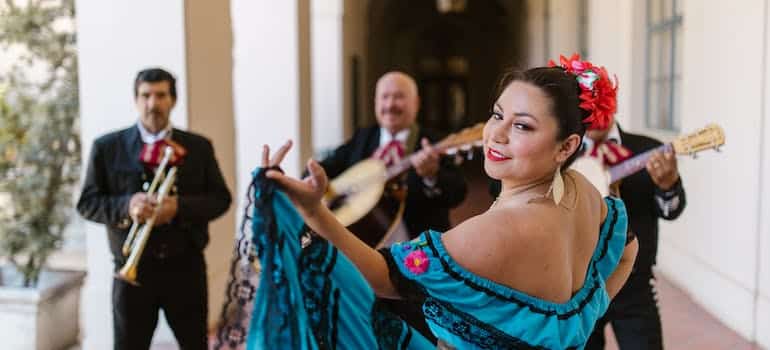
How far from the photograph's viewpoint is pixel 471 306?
1.63 meters

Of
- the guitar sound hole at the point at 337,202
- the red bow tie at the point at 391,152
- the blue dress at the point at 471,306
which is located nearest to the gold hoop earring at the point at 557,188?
the blue dress at the point at 471,306

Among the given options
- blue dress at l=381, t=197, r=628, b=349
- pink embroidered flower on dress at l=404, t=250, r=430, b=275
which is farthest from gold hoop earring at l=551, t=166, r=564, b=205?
pink embroidered flower on dress at l=404, t=250, r=430, b=275

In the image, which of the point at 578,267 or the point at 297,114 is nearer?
the point at 578,267

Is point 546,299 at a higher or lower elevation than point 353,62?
lower

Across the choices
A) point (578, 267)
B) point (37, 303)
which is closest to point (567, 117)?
point (578, 267)

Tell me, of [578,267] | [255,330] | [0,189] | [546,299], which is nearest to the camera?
[255,330]

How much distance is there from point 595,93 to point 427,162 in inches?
77.1

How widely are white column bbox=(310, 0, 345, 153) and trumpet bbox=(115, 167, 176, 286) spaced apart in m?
8.32

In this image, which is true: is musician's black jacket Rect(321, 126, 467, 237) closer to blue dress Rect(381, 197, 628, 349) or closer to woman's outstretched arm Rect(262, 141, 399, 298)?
blue dress Rect(381, 197, 628, 349)

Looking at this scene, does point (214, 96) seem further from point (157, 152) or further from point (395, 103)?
point (157, 152)

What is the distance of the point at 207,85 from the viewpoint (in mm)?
4707

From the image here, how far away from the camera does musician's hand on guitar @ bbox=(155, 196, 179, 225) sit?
313cm

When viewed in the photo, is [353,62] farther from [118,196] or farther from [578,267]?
[578,267]

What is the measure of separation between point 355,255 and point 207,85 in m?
3.38
